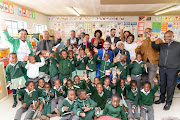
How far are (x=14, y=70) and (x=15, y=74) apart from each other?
0.30ft

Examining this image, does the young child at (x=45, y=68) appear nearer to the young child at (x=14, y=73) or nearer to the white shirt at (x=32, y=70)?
the white shirt at (x=32, y=70)

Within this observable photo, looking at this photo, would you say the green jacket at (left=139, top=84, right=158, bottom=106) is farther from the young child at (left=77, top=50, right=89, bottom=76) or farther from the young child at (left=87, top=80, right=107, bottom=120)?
the young child at (left=77, top=50, right=89, bottom=76)

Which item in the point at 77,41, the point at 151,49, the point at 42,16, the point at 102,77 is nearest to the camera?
the point at 151,49

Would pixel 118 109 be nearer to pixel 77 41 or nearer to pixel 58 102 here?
pixel 58 102

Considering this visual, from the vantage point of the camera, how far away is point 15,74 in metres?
2.83

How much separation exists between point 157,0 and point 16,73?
4176 millimetres

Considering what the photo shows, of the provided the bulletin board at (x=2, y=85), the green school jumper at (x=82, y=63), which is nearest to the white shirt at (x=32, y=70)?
the bulletin board at (x=2, y=85)

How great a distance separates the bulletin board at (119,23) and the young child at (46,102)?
517cm

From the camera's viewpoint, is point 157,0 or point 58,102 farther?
point 157,0

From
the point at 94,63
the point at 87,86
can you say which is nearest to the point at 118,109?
the point at 87,86

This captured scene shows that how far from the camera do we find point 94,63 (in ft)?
10.4

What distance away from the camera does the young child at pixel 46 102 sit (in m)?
2.38

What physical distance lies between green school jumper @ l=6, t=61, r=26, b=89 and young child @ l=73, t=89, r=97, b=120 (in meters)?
1.44

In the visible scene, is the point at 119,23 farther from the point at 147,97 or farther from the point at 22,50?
the point at 22,50
